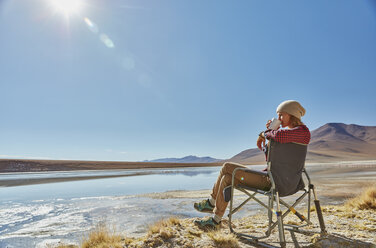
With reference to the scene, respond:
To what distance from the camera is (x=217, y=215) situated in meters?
2.69

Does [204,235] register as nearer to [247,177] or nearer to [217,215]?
[217,215]

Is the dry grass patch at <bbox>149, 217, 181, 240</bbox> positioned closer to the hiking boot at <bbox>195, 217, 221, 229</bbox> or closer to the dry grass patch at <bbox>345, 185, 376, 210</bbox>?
the hiking boot at <bbox>195, 217, 221, 229</bbox>

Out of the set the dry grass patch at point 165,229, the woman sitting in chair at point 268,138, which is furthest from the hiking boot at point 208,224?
the dry grass patch at point 165,229

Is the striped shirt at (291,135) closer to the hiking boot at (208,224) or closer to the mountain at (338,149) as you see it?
the hiking boot at (208,224)

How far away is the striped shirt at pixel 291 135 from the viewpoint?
7.35 ft

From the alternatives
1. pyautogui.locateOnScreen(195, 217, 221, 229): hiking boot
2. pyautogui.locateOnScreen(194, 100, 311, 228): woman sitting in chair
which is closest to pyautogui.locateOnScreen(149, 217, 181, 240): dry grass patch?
pyautogui.locateOnScreen(195, 217, 221, 229): hiking boot

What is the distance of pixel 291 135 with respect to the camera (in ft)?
7.39

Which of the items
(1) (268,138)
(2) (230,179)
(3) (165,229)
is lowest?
(3) (165,229)

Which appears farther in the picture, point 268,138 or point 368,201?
point 368,201

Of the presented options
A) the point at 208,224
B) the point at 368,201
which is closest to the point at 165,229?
the point at 208,224

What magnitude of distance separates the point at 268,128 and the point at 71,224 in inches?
181

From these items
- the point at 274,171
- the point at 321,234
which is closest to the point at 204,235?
the point at 274,171

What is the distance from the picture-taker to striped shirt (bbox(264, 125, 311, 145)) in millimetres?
2241

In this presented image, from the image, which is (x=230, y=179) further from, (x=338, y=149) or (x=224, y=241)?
(x=338, y=149)
